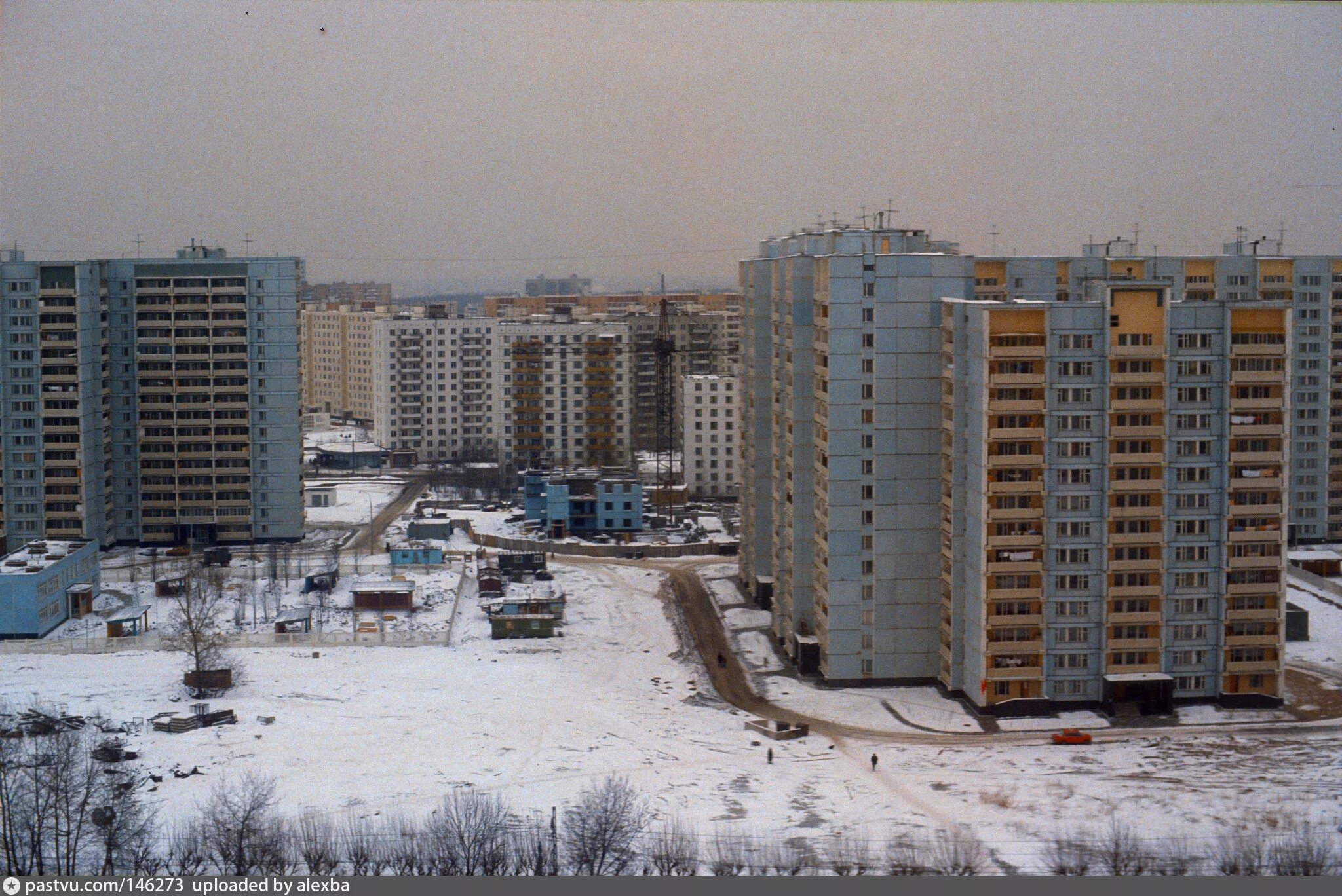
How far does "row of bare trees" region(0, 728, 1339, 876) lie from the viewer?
1032cm

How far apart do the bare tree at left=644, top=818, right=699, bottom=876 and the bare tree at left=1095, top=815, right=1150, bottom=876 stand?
9.41 ft

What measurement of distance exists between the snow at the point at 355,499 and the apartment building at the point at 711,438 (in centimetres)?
615

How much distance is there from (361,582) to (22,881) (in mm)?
12342

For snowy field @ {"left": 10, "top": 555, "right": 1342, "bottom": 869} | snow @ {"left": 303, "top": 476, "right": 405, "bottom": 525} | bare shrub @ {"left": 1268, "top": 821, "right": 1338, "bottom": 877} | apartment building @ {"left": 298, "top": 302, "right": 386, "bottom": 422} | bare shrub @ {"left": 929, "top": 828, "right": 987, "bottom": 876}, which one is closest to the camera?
bare shrub @ {"left": 1268, "top": 821, "right": 1338, "bottom": 877}

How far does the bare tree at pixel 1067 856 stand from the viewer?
34.3 feet

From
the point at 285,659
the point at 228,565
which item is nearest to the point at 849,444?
the point at 285,659

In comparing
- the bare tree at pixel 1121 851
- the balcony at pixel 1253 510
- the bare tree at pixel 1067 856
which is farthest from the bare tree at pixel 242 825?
the balcony at pixel 1253 510

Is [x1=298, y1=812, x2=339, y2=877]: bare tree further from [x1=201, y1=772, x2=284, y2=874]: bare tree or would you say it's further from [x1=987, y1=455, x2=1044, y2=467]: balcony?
[x1=987, y1=455, x2=1044, y2=467]: balcony

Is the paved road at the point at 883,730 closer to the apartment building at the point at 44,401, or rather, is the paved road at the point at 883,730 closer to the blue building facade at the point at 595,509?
the blue building facade at the point at 595,509

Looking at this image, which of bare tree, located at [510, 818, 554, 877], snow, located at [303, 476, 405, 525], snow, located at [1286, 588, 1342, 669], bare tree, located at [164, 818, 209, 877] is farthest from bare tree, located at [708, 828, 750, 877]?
snow, located at [303, 476, 405, 525]

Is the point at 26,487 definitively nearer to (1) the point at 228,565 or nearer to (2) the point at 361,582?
(1) the point at 228,565

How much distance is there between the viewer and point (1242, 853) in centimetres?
1063

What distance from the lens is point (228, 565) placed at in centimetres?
2325

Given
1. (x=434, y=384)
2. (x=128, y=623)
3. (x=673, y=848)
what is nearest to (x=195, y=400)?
(x=128, y=623)
